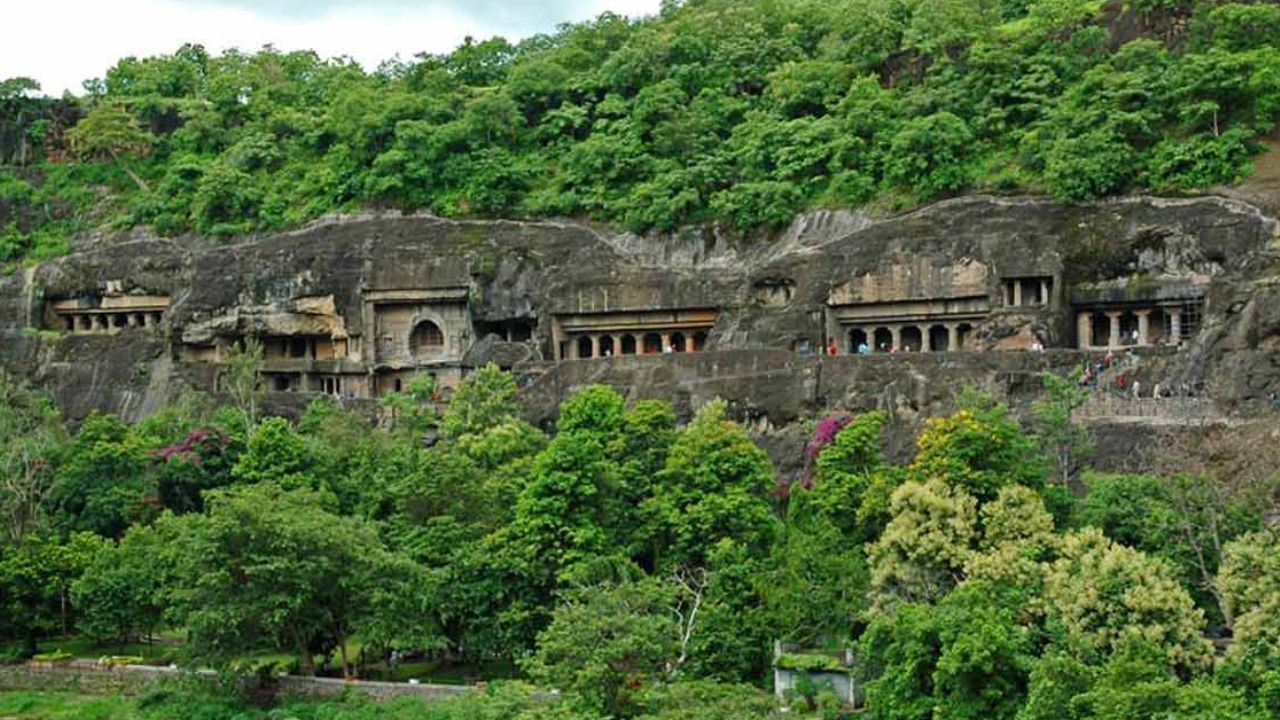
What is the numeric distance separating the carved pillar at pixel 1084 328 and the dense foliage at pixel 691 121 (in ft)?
11.4

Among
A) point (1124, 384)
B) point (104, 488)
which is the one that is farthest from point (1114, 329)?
point (104, 488)

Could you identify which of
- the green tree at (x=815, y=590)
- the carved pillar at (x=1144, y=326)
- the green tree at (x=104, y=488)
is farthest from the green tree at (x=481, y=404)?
the carved pillar at (x=1144, y=326)

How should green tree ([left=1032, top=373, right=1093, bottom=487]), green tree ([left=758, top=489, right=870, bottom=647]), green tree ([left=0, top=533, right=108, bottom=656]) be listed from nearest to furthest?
green tree ([left=758, top=489, right=870, bottom=647])
green tree ([left=1032, top=373, right=1093, bottom=487])
green tree ([left=0, top=533, right=108, bottom=656])

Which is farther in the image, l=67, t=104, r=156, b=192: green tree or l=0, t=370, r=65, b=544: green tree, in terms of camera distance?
l=67, t=104, r=156, b=192: green tree

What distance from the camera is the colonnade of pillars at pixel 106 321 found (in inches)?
2397

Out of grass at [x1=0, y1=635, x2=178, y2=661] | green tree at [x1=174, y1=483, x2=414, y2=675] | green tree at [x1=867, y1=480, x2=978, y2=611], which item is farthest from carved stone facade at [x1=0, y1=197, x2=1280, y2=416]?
green tree at [x1=174, y1=483, x2=414, y2=675]

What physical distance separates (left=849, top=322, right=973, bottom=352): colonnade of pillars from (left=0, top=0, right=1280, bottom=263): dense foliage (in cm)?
441

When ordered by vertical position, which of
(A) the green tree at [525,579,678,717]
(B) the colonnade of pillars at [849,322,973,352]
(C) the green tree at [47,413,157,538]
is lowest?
(A) the green tree at [525,579,678,717]

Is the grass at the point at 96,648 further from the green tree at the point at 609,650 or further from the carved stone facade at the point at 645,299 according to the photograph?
the carved stone facade at the point at 645,299

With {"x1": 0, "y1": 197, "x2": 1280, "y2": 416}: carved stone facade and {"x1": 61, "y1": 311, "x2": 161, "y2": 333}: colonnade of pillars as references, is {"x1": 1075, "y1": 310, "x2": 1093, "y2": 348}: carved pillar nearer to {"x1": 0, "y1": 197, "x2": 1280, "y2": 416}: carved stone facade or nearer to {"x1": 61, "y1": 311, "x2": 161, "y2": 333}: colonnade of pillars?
{"x1": 0, "y1": 197, "x2": 1280, "y2": 416}: carved stone facade

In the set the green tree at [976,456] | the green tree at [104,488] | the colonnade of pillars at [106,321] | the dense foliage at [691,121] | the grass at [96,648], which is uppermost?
the dense foliage at [691,121]

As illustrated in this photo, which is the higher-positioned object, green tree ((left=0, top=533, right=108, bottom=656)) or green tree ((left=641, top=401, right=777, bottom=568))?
green tree ((left=641, top=401, right=777, bottom=568))

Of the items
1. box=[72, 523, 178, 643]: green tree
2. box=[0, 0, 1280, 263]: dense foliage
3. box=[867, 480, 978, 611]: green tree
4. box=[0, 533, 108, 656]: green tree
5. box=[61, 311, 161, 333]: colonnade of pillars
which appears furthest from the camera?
box=[61, 311, 161, 333]: colonnade of pillars

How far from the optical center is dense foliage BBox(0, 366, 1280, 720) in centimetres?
2747
